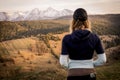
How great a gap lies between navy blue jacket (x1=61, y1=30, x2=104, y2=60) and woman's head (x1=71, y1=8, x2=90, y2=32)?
39 millimetres

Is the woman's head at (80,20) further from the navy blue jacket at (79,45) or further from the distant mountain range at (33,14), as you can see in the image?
the distant mountain range at (33,14)

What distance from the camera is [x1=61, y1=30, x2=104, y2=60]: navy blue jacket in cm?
238

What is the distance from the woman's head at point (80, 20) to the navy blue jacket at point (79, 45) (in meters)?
0.04

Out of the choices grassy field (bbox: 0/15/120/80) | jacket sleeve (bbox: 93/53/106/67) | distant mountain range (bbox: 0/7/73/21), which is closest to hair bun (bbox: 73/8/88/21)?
jacket sleeve (bbox: 93/53/106/67)

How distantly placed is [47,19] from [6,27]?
66.9 inches

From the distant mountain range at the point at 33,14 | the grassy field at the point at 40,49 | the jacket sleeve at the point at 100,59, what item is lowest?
the grassy field at the point at 40,49

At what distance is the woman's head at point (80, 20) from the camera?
240 centimetres

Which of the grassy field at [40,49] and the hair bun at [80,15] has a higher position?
the hair bun at [80,15]

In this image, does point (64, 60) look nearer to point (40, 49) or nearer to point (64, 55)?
point (64, 55)

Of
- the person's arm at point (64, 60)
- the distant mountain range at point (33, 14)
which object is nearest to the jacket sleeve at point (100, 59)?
the person's arm at point (64, 60)

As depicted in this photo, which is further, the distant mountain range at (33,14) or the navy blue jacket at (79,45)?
the distant mountain range at (33,14)

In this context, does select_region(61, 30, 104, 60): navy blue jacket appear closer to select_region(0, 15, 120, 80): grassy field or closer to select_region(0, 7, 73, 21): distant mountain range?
select_region(0, 15, 120, 80): grassy field

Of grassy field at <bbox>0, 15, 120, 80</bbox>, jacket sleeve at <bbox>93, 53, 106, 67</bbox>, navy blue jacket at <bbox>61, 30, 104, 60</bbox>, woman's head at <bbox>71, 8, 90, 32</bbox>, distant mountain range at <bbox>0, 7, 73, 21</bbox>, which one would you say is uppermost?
woman's head at <bbox>71, 8, 90, 32</bbox>

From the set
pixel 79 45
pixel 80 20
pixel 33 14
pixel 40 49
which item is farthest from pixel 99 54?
pixel 33 14
